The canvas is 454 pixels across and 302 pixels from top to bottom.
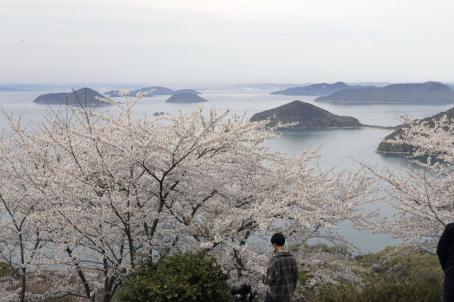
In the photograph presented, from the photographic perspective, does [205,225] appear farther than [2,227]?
No

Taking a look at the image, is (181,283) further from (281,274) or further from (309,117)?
(309,117)

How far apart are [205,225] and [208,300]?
2094 mm

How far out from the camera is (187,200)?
29.6 ft

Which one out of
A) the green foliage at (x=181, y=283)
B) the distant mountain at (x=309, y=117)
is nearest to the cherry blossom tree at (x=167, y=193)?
the green foliage at (x=181, y=283)

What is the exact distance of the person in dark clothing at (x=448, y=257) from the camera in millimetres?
5055

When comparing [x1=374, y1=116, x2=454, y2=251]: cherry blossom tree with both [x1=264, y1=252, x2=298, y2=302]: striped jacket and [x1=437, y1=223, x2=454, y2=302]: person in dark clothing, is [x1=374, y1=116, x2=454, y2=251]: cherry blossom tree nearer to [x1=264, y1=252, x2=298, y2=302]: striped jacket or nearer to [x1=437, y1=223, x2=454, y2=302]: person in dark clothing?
[x1=437, y1=223, x2=454, y2=302]: person in dark clothing

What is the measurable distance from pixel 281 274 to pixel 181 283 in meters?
1.62

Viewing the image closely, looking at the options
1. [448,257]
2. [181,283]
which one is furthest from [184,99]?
[448,257]

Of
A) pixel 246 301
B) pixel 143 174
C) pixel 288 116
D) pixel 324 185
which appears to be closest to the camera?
pixel 246 301

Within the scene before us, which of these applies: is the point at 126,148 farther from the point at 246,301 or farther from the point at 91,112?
the point at 246,301

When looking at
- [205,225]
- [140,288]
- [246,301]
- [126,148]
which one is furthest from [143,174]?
[246,301]

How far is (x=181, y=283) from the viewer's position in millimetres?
6484

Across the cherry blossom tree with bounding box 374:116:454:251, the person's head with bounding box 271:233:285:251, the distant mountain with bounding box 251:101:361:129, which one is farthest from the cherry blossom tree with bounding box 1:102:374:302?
the distant mountain with bounding box 251:101:361:129

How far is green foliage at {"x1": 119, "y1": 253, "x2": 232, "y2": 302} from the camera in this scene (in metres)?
6.45
